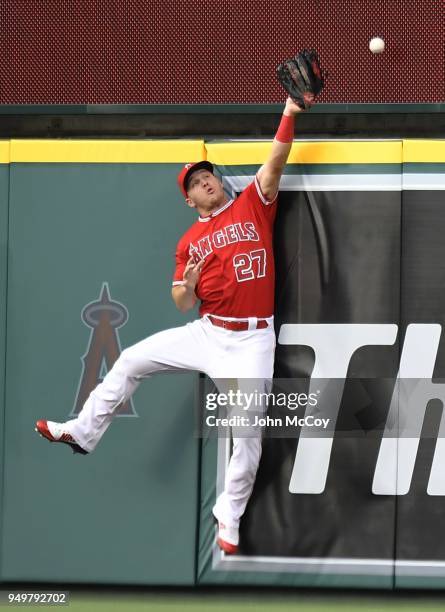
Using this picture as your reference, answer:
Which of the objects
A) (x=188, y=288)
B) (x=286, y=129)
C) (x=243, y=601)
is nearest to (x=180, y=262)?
(x=188, y=288)

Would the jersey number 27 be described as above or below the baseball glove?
below

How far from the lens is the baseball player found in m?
5.46

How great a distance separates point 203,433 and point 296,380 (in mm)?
511

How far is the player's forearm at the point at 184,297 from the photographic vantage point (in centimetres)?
544


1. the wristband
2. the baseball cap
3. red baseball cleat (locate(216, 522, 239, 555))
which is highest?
the wristband

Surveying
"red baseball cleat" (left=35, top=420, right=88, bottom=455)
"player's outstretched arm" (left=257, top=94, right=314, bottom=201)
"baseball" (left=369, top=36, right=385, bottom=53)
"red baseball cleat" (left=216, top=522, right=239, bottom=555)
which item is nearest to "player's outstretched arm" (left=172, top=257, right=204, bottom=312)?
"player's outstretched arm" (left=257, top=94, right=314, bottom=201)

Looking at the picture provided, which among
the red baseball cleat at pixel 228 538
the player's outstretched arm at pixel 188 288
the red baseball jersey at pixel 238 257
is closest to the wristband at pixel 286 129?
the red baseball jersey at pixel 238 257

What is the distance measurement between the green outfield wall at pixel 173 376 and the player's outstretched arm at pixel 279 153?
175 mm

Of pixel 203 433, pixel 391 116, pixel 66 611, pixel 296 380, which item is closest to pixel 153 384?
pixel 203 433

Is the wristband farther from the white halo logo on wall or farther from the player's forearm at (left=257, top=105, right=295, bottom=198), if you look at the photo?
the white halo logo on wall

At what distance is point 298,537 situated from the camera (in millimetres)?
5621

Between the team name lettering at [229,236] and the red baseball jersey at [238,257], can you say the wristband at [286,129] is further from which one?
the team name lettering at [229,236]

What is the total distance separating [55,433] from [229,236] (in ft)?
4.04

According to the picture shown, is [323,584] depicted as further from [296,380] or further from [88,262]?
[88,262]
